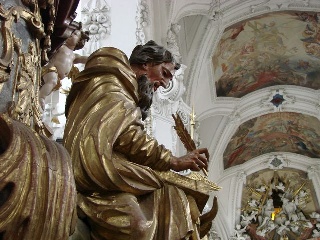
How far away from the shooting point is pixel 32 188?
68.3 inches

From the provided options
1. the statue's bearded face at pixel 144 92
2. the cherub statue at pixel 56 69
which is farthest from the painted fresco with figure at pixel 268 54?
the statue's bearded face at pixel 144 92

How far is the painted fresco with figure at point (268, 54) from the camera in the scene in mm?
13086

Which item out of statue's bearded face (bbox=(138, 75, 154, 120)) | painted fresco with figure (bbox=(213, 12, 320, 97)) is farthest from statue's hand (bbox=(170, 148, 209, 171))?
painted fresco with figure (bbox=(213, 12, 320, 97))

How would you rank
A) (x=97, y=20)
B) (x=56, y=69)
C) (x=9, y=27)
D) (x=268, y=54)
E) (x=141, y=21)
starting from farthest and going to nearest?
(x=268, y=54) < (x=141, y=21) < (x=97, y=20) < (x=56, y=69) < (x=9, y=27)

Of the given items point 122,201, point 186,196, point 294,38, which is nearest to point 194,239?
point 186,196

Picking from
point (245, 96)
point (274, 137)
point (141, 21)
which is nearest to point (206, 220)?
point (141, 21)

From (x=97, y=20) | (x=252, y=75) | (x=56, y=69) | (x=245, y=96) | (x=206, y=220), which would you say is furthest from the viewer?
(x=245, y=96)

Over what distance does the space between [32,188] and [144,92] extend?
1091 mm

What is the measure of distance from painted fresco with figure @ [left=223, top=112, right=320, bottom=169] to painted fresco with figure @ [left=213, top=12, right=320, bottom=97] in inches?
35.6

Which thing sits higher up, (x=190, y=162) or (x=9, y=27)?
(x=9, y=27)

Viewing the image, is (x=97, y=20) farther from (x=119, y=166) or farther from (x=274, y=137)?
(x=274, y=137)

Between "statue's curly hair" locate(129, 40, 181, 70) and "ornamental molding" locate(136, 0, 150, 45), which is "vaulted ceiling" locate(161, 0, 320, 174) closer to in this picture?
"ornamental molding" locate(136, 0, 150, 45)

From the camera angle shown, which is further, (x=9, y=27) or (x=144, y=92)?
(x=144, y=92)

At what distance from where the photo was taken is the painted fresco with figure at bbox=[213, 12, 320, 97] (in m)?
13.1
